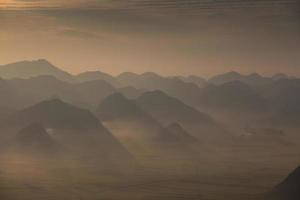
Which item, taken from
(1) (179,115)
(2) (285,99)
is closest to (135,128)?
(1) (179,115)

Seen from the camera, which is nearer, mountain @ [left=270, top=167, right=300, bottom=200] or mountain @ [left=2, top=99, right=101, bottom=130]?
mountain @ [left=270, top=167, right=300, bottom=200]

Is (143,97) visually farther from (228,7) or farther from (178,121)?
(228,7)

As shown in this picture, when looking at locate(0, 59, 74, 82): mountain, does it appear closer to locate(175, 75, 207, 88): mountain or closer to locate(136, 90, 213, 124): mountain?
locate(136, 90, 213, 124): mountain

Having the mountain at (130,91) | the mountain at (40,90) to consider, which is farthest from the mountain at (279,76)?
the mountain at (40,90)

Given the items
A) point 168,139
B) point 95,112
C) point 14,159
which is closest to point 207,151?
point 168,139

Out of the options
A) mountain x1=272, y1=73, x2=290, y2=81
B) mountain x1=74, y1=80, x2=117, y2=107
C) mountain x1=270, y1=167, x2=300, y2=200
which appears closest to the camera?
mountain x1=270, y1=167, x2=300, y2=200

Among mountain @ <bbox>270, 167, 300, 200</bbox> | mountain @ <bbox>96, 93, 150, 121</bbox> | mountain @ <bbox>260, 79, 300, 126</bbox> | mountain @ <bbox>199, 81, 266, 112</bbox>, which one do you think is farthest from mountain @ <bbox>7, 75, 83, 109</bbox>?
mountain @ <bbox>270, 167, 300, 200</bbox>
